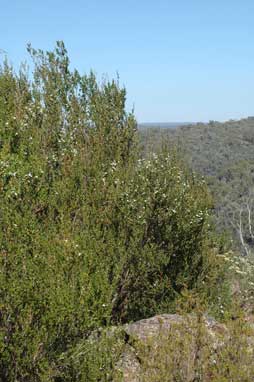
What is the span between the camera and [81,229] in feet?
38.9

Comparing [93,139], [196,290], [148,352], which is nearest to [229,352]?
[148,352]

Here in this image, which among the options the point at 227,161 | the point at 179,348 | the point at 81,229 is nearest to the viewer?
the point at 179,348

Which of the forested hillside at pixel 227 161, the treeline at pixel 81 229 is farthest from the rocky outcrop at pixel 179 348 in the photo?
the forested hillside at pixel 227 161

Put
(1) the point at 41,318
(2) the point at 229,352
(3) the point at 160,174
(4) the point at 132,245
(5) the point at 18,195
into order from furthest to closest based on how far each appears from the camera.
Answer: (3) the point at 160,174 < (4) the point at 132,245 < (5) the point at 18,195 < (1) the point at 41,318 < (2) the point at 229,352

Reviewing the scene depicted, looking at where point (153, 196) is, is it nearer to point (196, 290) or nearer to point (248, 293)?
point (196, 290)

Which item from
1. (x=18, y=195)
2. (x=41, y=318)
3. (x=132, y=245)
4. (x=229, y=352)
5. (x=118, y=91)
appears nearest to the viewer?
(x=229, y=352)

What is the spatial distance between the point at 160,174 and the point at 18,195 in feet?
19.0

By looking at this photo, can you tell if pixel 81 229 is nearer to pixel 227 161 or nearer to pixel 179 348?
pixel 179 348

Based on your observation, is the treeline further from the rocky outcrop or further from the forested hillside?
the forested hillside

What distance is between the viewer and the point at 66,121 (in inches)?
683

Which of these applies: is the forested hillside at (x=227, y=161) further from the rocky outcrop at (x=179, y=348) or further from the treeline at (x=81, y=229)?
the rocky outcrop at (x=179, y=348)

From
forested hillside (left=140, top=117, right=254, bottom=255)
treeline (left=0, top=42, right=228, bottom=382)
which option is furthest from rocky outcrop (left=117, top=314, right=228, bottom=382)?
forested hillside (left=140, top=117, right=254, bottom=255)

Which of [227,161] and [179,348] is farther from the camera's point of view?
[227,161]

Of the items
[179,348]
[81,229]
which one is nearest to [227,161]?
[81,229]
